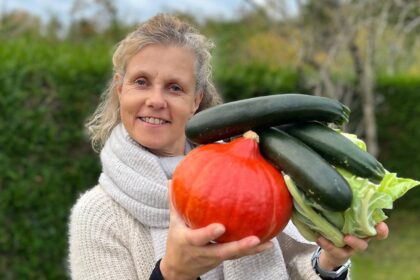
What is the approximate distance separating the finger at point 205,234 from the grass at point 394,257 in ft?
19.8

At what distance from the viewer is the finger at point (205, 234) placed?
1497 mm

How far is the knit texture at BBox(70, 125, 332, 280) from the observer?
2016mm

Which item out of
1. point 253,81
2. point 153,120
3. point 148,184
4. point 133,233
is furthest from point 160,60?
point 253,81

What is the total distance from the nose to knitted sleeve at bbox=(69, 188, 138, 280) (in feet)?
1.29

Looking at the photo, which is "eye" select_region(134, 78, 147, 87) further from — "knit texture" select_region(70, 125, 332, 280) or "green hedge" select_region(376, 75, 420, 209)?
"green hedge" select_region(376, 75, 420, 209)

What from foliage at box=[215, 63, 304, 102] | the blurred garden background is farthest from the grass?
foliage at box=[215, 63, 304, 102]

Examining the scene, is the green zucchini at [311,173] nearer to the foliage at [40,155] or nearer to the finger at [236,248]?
the finger at [236,248]

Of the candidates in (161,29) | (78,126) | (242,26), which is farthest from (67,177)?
(242,26)

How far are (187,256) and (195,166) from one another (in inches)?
9.9

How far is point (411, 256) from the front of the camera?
8336 mm

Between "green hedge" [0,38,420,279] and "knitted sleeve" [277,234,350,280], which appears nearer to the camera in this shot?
"knitted sleeve" [277,234,350,280]

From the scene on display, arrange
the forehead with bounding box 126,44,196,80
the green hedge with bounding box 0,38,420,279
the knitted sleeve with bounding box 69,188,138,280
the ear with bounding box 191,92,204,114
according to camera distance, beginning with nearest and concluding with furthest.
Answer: the knitted sleeve with bounding box 69,188,138,280 < the forehead with bounding box 126,44,196,80 < the ear with bounding box 191,92,204,114 < the green hedge with bounding box 0,38,420,279

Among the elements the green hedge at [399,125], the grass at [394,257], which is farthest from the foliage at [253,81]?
the green hedge at [399,125]

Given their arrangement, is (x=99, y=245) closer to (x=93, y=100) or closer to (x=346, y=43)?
(x=93, y=100)
